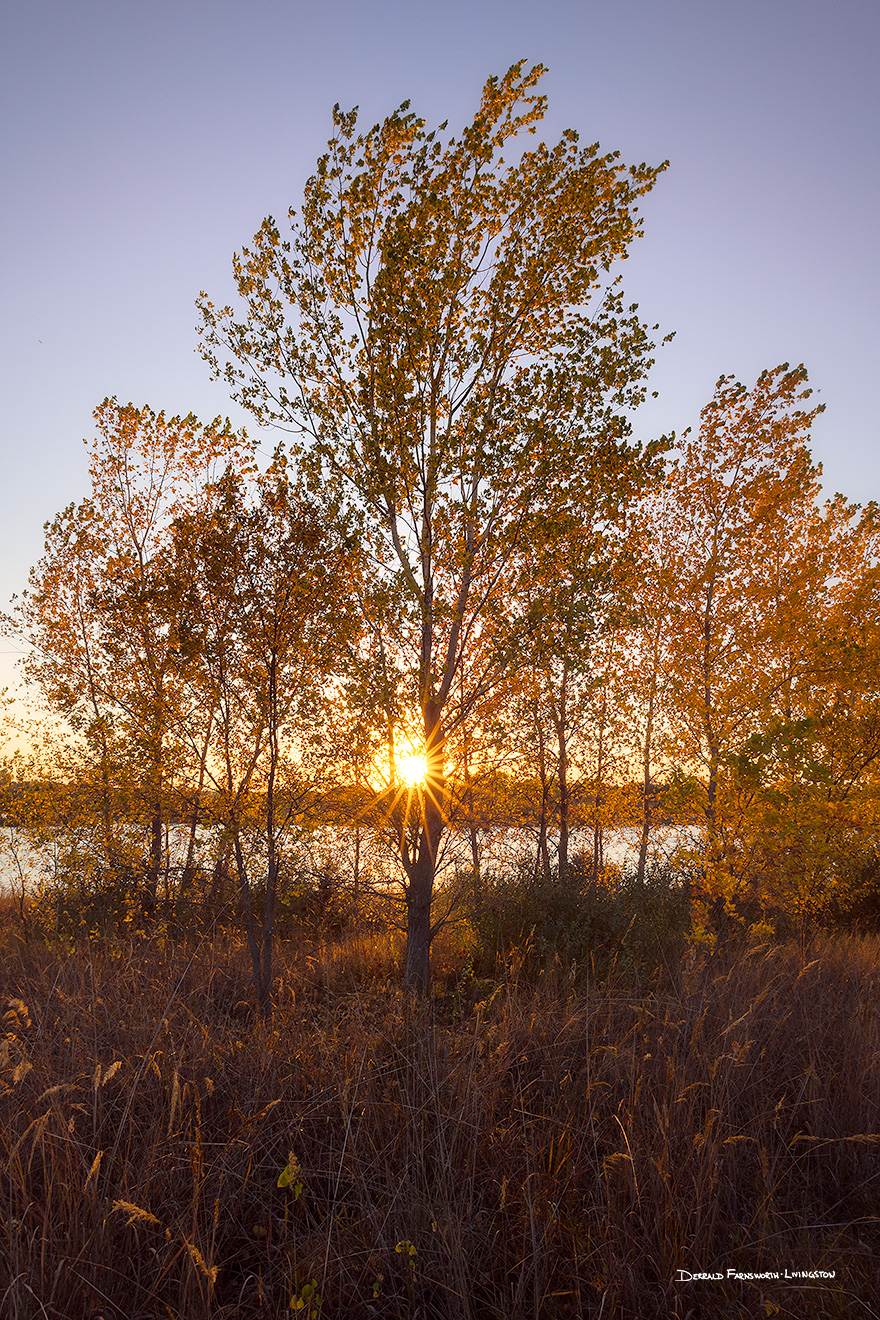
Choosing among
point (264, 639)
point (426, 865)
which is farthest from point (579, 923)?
point (264, 639)

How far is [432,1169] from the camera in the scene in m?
3.19

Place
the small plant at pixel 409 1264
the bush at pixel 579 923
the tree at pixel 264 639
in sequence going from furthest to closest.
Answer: the bush at pixel 579 923 < the tree at pixel 264 639 < the small plant at pixel 409 1264

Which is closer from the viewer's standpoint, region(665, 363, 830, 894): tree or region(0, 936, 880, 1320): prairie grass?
region(0, 936, 880, 1320): prairie grass

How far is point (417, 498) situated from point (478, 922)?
248 inches

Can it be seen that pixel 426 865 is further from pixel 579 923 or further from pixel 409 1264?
pixel 409 1264

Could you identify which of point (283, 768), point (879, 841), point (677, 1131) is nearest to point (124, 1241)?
point (677, 1131)

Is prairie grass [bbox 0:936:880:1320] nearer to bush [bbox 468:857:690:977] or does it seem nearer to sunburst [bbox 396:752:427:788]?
sunburst [bbox 396:752:427:788]

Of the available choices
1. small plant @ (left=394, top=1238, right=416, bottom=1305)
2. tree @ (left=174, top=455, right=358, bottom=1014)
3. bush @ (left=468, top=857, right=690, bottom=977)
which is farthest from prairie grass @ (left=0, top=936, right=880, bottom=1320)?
bush @ (left=468, top=857, right=690, bottom=977)

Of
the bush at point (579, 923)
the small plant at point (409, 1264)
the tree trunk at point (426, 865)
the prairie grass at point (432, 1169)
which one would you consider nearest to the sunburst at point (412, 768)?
the tree trunk at point (426, 865)

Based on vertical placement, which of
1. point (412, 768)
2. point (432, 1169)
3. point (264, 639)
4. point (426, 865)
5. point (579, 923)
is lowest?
point (579, 923)

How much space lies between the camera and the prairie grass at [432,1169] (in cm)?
252

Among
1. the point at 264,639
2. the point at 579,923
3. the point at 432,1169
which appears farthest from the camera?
the point at 579,923

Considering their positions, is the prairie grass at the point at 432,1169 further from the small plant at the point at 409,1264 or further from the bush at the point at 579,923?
the bush at the point at 579,923

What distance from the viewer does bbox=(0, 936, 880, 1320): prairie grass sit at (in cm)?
252
